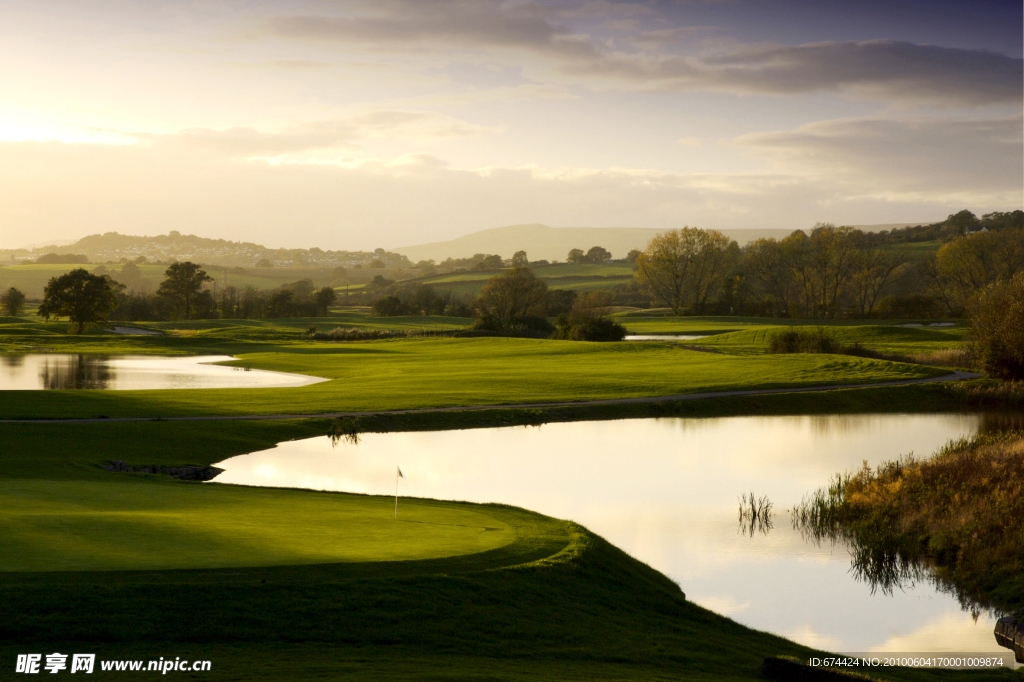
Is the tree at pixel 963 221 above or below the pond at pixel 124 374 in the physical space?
above

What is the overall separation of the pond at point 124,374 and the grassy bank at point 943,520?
32.7 m

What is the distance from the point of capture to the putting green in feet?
36.9

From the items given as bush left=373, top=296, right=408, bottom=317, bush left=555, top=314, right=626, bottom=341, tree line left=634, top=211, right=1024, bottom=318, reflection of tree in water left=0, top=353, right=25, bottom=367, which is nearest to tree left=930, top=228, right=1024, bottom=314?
tree line left=634, top=211, right=1024, bottom=318

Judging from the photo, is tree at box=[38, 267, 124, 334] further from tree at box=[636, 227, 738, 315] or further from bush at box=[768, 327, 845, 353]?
bush at box=[768, 327, 845, 353]

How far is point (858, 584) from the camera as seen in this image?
1717 cm

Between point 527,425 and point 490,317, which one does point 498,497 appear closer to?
point 527,425

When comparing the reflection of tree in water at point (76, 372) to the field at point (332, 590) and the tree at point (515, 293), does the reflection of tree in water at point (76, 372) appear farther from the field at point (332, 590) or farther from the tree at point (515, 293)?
the tree at point (515, 293)

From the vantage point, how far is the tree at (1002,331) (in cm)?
4794

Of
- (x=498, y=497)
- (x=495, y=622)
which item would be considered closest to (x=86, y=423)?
(x=498, y=497)

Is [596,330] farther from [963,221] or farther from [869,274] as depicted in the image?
[963,221]

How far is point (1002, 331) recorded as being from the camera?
159ft

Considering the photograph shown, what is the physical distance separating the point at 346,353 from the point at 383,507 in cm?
5462

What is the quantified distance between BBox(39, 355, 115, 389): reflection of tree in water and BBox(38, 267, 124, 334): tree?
19388mm

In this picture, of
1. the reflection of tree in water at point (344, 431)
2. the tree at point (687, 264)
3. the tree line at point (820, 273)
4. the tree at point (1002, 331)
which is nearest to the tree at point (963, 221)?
the tree line at point (820, 273)
